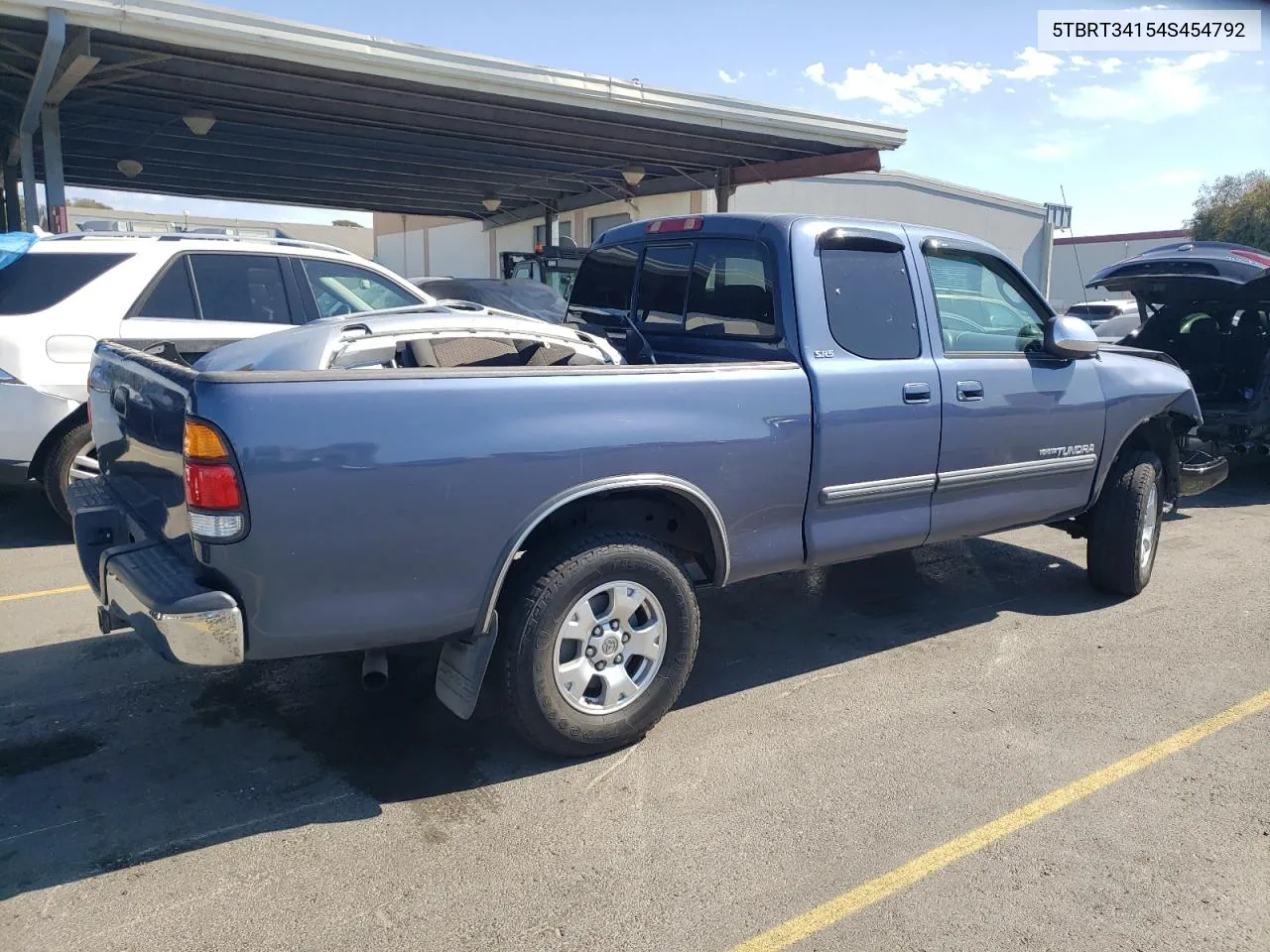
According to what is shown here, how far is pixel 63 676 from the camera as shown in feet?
14.1

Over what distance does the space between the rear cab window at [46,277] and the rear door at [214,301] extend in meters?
0.34

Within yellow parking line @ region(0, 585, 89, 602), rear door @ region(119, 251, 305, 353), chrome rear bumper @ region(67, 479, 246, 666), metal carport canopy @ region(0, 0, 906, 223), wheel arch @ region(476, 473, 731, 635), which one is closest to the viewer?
chrome rear bumper @ region(67, 479, 246, 666)

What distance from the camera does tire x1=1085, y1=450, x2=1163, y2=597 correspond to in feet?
18.0

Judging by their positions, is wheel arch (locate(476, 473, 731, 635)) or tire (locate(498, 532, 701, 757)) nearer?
wheel arch (locate(476, 473, 731, 635))

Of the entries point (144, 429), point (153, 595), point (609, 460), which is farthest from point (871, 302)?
point (153, 595)

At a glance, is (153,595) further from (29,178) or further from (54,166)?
(29,178)

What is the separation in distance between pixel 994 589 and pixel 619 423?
3.42m

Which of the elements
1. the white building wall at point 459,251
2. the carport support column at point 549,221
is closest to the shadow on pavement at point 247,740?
the carport support column at point 549,221

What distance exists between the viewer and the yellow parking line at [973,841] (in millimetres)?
2713

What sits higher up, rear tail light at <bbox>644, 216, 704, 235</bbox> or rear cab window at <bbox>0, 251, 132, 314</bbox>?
rear tail light at <bbox>644, 216, 704, 235</bbox>

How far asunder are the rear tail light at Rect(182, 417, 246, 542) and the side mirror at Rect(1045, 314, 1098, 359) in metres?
3.97

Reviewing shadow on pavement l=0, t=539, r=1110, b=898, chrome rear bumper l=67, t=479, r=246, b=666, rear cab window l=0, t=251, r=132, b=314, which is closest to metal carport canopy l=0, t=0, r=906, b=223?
rear cab window l=0, t=251, r=132, b=314

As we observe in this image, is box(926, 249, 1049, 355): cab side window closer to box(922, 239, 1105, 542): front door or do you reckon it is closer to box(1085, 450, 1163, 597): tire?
box(922, 239, 1105, 542): front door

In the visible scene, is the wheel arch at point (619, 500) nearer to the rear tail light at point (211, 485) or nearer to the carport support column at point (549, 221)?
the rear tail light at point (211, 485)
